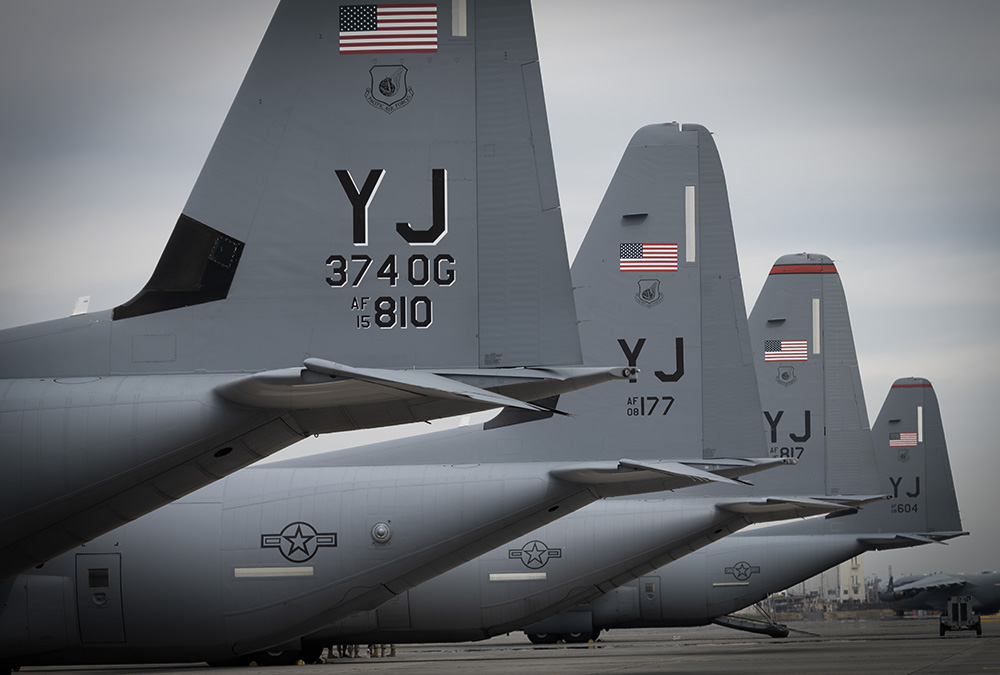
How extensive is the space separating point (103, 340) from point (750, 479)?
1840 cm

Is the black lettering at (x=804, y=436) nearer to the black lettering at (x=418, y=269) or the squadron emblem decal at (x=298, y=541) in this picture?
the squadron emblem decal at (x=298, y=541)

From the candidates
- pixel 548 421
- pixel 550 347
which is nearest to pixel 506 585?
pixel 548 421

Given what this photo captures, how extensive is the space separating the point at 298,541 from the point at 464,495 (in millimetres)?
2498

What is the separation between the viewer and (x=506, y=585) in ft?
68.7

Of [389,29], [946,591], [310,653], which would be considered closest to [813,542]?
[310,653]

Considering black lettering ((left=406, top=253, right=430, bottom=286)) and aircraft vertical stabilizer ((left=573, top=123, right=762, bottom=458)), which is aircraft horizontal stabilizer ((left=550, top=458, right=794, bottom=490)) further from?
black lettering ((left=406, top=253, right=430, bottom=286))

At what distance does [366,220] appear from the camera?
11938 mm

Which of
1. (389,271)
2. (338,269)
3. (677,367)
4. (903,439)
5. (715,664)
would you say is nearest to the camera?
(338,269)

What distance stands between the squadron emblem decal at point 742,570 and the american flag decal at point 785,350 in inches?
217

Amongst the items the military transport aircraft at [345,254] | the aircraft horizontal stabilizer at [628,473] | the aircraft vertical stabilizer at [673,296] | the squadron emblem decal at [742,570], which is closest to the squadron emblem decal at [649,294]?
the aircraft vertical stabilizer at [673,296]

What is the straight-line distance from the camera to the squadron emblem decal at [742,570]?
3131cm

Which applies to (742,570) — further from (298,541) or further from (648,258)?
(298,541)

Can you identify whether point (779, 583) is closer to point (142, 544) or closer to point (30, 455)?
point (142, 544)

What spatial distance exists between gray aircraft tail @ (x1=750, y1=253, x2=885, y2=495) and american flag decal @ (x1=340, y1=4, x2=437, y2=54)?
58.8ft
